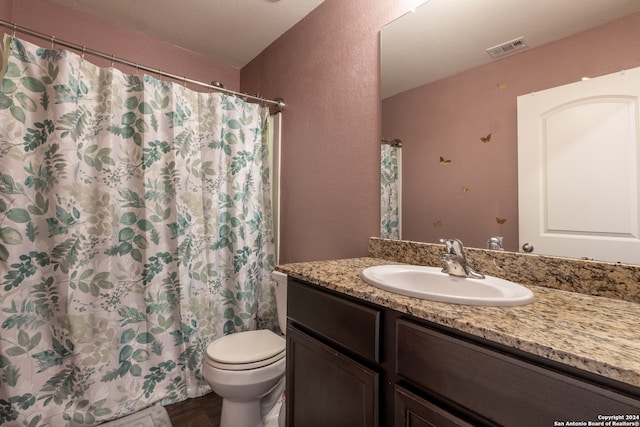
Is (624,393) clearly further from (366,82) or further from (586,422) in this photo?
(366,82)

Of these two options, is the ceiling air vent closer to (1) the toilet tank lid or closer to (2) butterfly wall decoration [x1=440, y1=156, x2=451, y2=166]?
(2) butterfly wall decoration [x1=440, y1=156, x2=451, y2=166]

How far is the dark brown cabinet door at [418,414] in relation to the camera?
1.89 feet

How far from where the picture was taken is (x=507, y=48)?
0.99 metres

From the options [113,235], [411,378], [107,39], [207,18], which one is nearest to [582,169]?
[411,378]

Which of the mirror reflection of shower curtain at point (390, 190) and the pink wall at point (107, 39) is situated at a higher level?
the pink wall at point (107, 39)

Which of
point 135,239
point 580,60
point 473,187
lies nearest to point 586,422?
point 473,187

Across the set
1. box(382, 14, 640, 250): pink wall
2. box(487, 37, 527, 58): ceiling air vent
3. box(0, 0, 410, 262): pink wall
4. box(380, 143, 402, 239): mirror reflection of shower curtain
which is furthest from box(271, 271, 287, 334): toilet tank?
box(487, 37, 527, 58): ceiling air vent

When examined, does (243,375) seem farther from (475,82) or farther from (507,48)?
(507,48)

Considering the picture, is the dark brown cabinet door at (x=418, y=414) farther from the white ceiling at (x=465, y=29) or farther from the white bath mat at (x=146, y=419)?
the white bath mat at (x=146, y=419)

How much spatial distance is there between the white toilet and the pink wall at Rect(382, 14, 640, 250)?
0.89 meters

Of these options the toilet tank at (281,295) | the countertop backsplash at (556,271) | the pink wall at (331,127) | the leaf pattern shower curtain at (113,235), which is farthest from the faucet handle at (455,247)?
the leaf pattern shower curtain at (113,235)

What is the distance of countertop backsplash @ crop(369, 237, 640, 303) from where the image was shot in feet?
2.48

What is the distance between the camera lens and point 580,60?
2.77 feet

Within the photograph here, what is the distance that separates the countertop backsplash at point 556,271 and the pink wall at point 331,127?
46 cm
